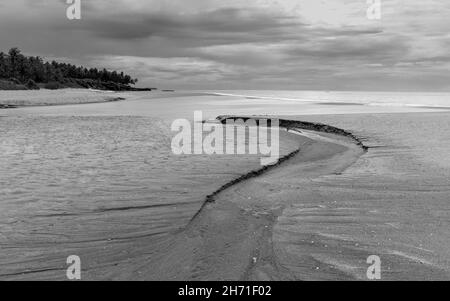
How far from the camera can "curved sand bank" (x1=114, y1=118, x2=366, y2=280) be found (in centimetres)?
586

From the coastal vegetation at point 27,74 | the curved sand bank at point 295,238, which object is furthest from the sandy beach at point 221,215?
the coastal vegetation at point 27,74

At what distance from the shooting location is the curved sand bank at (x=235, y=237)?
5855 mm

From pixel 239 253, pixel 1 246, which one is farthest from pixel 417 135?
pixel 1 246

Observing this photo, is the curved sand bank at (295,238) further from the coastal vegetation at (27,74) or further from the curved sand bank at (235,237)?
the coastal vegetation at (27,74)

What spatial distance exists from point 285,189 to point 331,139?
37.5 feet

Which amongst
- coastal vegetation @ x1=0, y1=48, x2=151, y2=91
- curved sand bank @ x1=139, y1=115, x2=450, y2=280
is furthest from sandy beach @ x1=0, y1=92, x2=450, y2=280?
coastal vegetation @ x1=0, y1=48, x2=151, y2=91

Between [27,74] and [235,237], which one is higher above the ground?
[27,74]

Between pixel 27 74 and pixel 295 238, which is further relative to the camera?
pixel 27 74

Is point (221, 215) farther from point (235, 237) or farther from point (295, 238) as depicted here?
point (295, 238)

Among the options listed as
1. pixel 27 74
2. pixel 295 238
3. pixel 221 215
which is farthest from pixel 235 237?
pixel 27 74

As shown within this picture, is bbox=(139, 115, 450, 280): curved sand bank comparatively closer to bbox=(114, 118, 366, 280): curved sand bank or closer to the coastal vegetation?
bbox=(114, 118, 366, 280): curved sand bank

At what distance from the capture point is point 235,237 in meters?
7.25

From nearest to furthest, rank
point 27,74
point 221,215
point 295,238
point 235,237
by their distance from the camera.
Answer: point 295,238 < point 235,237 < point 221,215 < point 27,74
